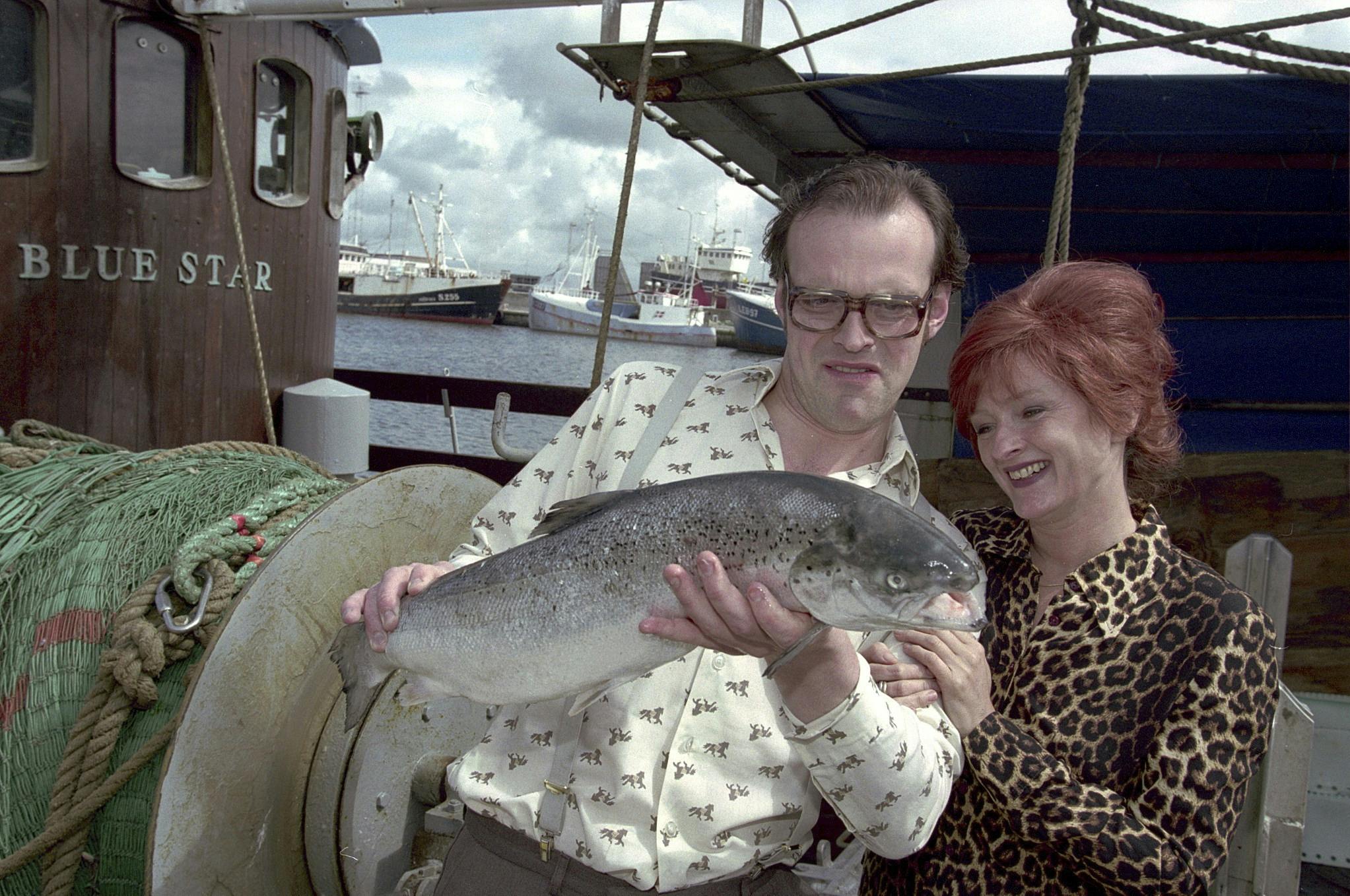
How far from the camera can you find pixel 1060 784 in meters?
2.25

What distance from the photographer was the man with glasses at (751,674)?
2.17 metres

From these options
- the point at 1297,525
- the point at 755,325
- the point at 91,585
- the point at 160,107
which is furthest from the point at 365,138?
the point at 755,325

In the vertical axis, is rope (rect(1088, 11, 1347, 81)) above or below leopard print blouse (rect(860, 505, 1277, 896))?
above

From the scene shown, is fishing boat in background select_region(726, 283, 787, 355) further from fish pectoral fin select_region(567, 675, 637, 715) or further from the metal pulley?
fish pectoral fin select_region(567, 675, 637, 715)

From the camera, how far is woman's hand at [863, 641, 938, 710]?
2389mm

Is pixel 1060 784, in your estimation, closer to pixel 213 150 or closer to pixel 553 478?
pixel 553 478

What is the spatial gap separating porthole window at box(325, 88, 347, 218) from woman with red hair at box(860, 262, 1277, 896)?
25.4 ft

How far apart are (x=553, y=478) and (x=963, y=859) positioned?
1.44 m

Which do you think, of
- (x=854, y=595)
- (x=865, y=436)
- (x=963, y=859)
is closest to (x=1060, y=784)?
(x=963, y=859)

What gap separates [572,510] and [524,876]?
0.92 meters

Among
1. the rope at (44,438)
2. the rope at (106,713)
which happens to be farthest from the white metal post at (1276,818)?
the rope at (44,438)

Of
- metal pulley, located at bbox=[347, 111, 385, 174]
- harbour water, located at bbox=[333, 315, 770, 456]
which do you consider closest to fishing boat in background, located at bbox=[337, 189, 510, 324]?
harbour water, located at bbox=[333, 315, 770, 456]

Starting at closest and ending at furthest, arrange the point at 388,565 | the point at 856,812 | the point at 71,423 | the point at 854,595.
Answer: the point at 854,595
the point at 856,812
the point at 388,565
the point at 71,423

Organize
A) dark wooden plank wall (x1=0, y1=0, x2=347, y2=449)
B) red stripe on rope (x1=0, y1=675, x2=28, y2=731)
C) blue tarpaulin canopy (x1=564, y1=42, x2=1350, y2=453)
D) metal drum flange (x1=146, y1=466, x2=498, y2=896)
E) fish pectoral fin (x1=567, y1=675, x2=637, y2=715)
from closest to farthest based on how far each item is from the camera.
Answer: fish pectoral fin (x1=567, y1=675, x2=637, y2=715), metal drum flange (x1=146, y1=466, x2=498, y2=896), red stripe on rope (x1=0, y1=675, x2=28, y2=731), blue tarpaulin canopy (x1=564, y1=42, x2=1350, y2=453), dark wooden plank wall (x1=0, y1=0, x2=347, y2=449)
